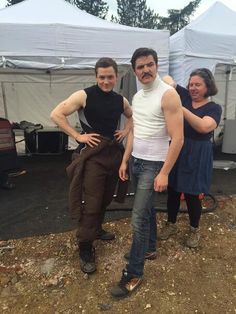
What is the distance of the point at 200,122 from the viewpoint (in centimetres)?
271

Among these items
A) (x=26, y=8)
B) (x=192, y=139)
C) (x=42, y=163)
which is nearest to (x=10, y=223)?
(x=192, y=139)

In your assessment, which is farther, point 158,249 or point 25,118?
point 25,118

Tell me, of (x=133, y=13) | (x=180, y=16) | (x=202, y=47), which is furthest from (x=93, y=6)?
(x=202, y=47)

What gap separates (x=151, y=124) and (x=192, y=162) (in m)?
0.84

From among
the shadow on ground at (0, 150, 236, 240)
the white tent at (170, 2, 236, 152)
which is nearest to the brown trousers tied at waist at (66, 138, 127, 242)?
the shadow on ground at (0, 150, 236, 240)

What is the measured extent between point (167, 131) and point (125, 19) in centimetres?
4403

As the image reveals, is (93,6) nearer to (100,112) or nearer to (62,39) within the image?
(62,39)

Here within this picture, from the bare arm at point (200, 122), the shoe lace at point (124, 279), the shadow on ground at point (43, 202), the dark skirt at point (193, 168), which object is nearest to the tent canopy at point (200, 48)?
the shadow on ground at point (43, 202)

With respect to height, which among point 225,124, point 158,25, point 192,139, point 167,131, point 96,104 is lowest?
point 225,124

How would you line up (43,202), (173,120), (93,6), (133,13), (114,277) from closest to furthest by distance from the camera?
(173,120) < (114,277) < (43,202) < (93,6) < (133,13)

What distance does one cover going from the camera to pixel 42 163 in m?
6.86

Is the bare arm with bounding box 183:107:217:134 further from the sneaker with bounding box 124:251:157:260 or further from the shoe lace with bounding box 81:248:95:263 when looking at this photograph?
the shoe lace with bounding box 81:248:95:263

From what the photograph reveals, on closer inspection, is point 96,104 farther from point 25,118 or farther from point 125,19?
point 125,19

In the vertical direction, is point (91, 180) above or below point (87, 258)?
above
